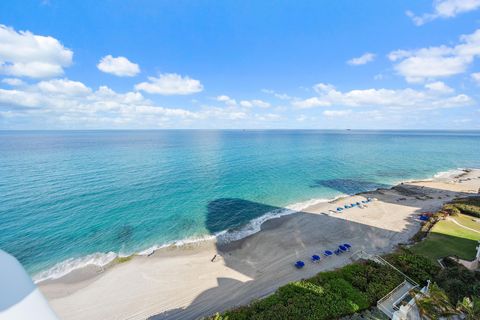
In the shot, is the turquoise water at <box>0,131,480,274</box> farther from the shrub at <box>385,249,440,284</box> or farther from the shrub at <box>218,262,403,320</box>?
the shrub at <box>385,249,440,284</box>

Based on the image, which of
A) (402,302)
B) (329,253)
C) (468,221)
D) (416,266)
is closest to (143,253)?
(329,253)

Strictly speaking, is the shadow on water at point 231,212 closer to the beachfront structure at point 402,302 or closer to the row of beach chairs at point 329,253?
the row of beach chairs at point 329,253

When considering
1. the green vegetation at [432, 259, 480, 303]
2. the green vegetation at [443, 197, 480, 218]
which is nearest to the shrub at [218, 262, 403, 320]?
the green vegetation at [432, 259, 480, 303]

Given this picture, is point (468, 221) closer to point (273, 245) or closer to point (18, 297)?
point (273, 245)

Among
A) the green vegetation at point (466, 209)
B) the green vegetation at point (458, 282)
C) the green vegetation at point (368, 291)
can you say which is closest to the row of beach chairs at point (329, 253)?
the green vegetation at point (368, 291)

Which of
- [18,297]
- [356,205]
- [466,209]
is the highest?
[18,297]
